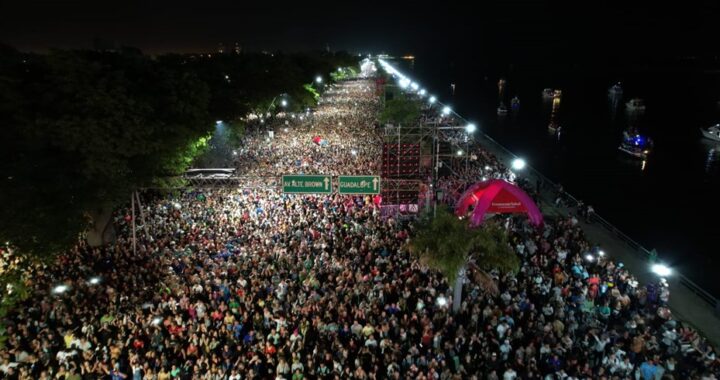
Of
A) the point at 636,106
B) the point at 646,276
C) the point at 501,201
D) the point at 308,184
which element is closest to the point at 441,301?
the point at 501,201

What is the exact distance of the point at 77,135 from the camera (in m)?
14.4

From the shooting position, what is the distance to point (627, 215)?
3259 centimetres

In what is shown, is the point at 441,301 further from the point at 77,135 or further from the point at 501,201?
the point at 77,135

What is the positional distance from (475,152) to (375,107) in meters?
27.4

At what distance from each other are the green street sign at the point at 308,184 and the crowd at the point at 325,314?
149 cm

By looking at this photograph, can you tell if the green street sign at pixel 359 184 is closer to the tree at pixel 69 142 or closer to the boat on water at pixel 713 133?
the tree at pixel 69 142

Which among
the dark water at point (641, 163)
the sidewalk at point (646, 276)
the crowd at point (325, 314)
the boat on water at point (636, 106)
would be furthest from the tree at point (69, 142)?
the boat on water at point (636, 106)

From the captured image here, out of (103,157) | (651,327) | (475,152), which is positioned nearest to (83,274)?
(103,157)

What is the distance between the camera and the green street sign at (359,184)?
18531 mm

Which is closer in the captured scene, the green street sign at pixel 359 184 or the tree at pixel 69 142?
the tree at pixel 69 142

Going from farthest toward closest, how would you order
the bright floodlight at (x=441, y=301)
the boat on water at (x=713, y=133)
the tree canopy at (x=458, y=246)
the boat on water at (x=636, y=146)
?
1. the boat on water at (x=713, y=133)
2. the boat on water at (x=636, y=146)
3. the bright floodlight at (x=441, y=301)
4. the tree canopy at (x=458, y=246)

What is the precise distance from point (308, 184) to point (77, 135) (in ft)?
25.1

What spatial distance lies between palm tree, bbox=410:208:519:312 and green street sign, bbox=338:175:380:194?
192 inches

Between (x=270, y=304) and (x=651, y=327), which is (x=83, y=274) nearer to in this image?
(x=270, y=304)
